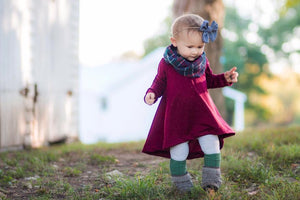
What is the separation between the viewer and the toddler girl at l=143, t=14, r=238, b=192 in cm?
329

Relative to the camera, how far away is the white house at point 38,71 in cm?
651

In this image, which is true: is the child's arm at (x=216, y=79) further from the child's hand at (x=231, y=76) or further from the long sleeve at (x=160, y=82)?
the long sleeve at (x=160, y=82)

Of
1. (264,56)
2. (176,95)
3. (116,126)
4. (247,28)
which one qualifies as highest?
(247,28)

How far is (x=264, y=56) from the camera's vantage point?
27328 mm

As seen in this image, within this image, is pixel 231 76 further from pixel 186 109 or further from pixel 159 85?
pixel 159 85

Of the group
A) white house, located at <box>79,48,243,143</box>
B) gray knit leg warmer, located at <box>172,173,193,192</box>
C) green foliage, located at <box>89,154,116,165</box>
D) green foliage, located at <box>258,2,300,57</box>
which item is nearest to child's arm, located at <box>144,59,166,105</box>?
gray knit leg warmer, located at <box>172,173,193,192</box>

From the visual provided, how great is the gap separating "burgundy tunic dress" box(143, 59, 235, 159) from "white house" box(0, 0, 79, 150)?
3.83m

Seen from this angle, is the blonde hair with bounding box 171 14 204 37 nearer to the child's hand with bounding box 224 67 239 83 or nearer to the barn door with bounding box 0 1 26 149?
the child's hand with bounding box 224 67 239 83

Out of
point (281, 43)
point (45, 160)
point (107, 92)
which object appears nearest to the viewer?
point (45, 160)

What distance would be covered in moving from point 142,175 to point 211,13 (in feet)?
12.7

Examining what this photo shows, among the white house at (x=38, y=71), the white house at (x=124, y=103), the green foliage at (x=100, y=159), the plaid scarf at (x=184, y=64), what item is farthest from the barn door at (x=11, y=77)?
the white house at (x=124, y=103)

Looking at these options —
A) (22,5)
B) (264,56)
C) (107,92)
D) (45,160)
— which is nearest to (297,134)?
(45,160)

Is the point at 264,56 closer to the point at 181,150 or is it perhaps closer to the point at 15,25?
the point at 15,25

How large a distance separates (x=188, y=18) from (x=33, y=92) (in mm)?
4585
